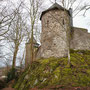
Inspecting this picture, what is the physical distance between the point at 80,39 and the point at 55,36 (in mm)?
4138

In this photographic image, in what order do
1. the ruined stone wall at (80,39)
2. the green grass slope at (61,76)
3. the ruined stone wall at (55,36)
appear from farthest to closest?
the ruined stone wall at (80,39), the ruined stone wall at (55,36), the green grass slope at (61,76)

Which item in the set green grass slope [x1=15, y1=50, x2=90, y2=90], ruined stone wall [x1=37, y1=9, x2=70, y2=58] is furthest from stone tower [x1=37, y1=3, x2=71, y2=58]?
green grass slope [x1=15, y1=50, x2=90, y2=90]

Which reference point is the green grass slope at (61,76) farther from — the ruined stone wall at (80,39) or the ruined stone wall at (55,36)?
the ruined stone wall at (80,39)

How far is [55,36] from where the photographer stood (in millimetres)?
10422

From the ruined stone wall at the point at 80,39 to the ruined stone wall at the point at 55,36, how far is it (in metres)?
2.03

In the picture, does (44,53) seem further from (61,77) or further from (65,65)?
(61,77)

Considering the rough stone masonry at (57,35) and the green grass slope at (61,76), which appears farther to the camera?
the rough stone masonry at (57,35)

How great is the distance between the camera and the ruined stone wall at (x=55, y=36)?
10.0 metres

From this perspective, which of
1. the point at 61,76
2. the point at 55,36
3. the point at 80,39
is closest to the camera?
the point at 61,76

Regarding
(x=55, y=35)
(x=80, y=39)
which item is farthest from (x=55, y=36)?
(x=80, y=39)

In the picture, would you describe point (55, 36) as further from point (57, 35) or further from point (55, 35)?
point (57, 35)

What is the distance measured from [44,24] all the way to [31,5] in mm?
2820

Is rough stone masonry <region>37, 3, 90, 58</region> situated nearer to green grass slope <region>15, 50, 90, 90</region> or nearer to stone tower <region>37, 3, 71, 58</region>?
stone tower <region>37, 3, 71, 58</region>

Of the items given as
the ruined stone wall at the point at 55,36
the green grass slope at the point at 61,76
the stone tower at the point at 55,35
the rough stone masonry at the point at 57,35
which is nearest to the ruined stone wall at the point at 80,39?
the rough stone masonry at the point at 57,35
